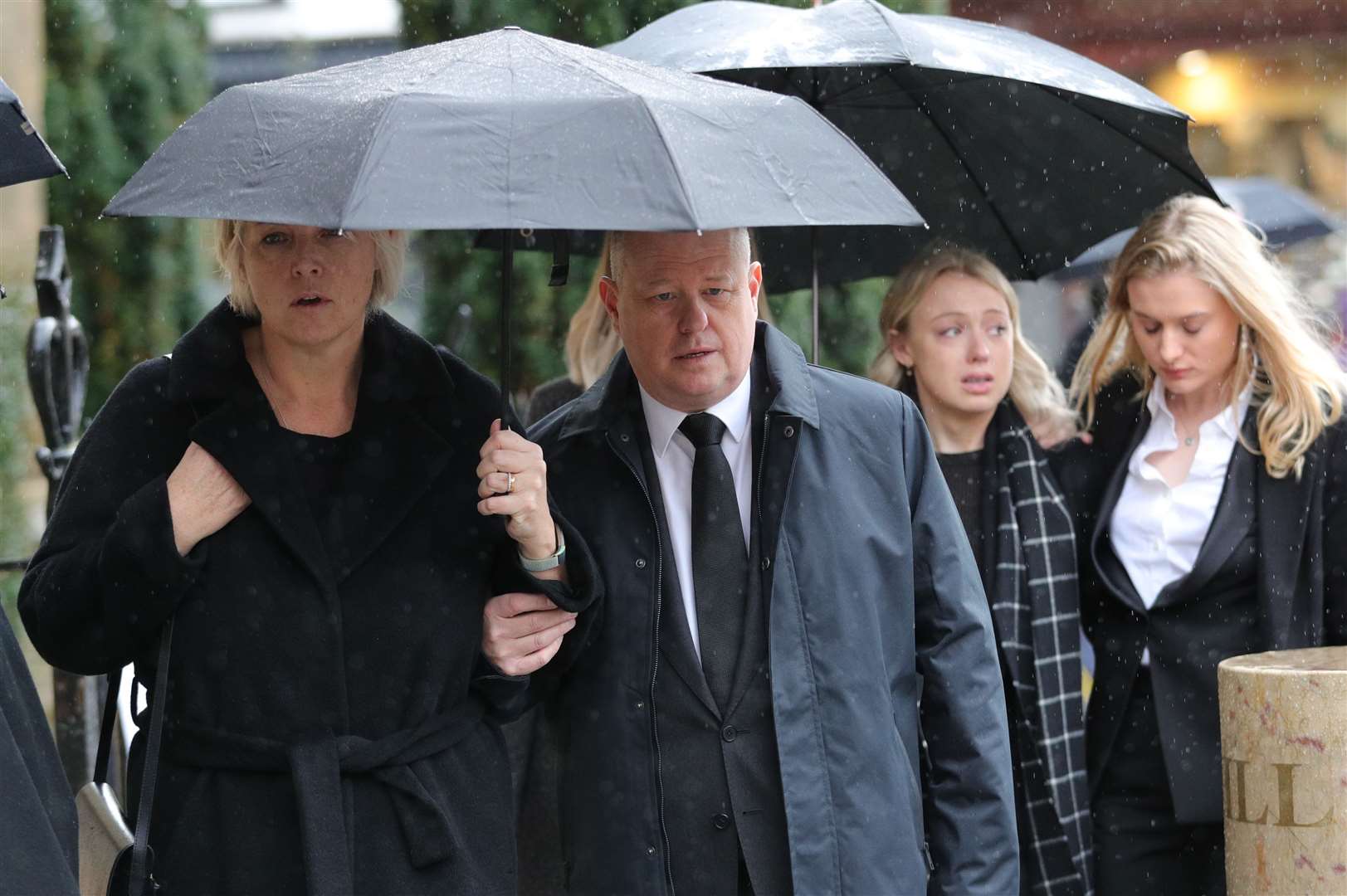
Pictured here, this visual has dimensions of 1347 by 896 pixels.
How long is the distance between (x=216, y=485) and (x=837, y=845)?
1.27m

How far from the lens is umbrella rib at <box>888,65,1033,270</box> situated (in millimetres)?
4328

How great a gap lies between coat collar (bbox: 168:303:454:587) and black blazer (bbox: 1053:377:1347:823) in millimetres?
1820

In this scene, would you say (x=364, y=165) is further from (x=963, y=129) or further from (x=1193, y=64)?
(x=1193, y=64)

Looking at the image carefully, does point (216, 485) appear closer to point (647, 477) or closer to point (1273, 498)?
point (647, 477)

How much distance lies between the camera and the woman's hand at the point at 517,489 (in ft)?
9.50

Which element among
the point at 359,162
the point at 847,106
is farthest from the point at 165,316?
the point at 359,162

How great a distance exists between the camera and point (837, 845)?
9.97ft

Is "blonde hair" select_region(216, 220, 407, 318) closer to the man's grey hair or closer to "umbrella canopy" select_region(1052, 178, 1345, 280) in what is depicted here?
the man's grey hair

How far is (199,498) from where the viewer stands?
2863mm

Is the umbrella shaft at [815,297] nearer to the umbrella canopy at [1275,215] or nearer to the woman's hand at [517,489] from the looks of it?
the woman's hand at [517,489]

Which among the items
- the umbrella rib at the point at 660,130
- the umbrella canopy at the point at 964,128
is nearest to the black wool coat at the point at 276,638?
the umbrella rib at the point at 660,130

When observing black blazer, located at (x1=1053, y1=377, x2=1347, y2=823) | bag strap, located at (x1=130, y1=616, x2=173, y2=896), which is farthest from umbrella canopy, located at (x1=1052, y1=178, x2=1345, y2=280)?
bag strap, located at (x1=130, y1=616, x2=173, y2=896)

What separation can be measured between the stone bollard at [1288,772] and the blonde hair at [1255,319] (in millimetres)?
608

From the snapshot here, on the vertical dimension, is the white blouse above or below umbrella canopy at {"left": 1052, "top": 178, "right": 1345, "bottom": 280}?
below
